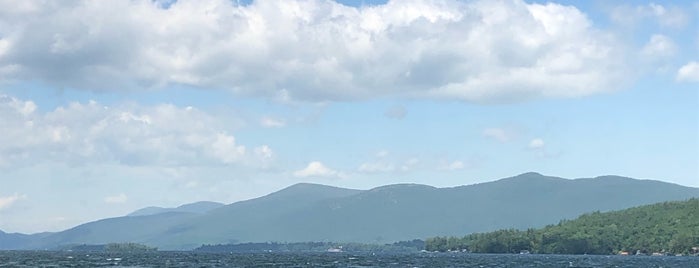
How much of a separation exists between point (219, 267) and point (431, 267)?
4424 centimetres

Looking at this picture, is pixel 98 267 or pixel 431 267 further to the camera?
pixel 431 267

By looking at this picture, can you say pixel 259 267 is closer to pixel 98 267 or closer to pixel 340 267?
pixel 340 267

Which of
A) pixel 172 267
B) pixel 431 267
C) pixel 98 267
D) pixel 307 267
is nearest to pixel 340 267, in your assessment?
pixel 307 267

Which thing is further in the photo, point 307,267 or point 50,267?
point 307,267

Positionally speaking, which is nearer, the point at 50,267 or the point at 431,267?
the point at 50,267

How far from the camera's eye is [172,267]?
619ft

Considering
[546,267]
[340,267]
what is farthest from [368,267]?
[546,267]

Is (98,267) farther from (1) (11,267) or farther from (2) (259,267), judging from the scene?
(2) (259,267)

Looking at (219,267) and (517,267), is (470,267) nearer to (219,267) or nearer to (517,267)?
(517,267)

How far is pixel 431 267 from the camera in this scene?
197 metres

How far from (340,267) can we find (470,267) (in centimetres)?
2796

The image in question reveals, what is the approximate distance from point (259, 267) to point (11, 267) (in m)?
48.2

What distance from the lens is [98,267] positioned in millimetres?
181250

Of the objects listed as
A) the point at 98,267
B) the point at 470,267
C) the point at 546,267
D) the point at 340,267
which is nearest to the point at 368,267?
the point at 340,267
